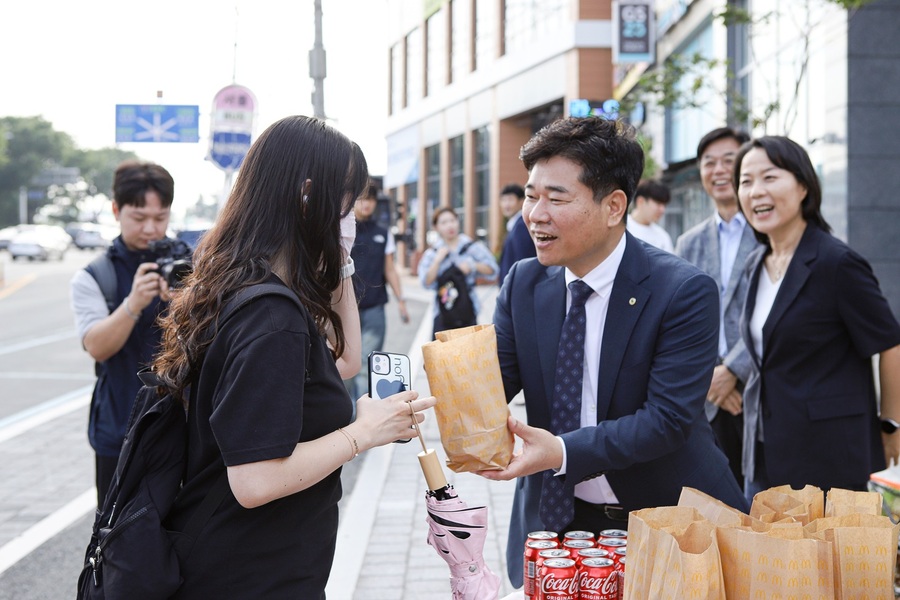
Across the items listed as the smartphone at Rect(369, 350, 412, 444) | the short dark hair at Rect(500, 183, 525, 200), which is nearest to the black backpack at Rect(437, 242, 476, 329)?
the short dark hair at Rect(500, 183, 525, 200)

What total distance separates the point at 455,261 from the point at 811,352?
5.87 metres

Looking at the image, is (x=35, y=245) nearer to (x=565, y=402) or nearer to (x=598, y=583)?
(x=565, y=402)

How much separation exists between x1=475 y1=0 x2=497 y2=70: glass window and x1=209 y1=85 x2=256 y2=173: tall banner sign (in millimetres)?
21248

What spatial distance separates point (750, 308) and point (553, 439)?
1.80 metres

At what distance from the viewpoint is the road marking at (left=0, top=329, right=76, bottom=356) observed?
15609 mm

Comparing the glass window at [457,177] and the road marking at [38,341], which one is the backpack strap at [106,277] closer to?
the road marking at [38,341]

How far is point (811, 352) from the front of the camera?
11.7ft

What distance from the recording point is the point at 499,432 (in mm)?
2240

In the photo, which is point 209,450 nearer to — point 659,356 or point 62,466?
point 659,356

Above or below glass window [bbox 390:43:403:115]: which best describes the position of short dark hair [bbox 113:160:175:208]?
below

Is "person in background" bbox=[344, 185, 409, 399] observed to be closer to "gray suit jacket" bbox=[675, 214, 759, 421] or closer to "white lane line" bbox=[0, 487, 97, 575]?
"white lane line" bbox=[0, 487, 97, 575]

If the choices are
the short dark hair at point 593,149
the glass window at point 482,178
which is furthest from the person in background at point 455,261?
the glass window at point 482,178

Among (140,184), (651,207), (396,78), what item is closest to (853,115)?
(651,207)

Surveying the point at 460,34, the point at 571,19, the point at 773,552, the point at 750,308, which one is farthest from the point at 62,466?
the point at 460,34
